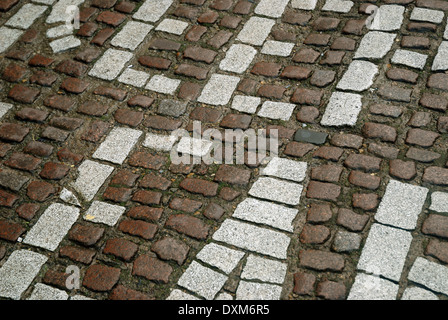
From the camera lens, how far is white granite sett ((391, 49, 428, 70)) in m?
3.78

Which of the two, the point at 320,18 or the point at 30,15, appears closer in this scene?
the point at 320,18

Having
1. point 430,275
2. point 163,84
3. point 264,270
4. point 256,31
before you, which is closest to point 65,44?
point 163,84

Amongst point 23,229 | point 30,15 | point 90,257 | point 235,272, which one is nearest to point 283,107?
point 235,272

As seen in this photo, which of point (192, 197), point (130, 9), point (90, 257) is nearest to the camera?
point (90, 257)

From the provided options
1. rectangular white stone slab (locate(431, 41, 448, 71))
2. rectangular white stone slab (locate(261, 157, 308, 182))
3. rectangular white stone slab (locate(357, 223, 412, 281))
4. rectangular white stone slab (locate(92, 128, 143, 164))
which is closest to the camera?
rectangular white stone slab (locate(357, 223, 412, 281))

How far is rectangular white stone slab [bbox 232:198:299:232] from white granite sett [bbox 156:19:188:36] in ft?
6.18

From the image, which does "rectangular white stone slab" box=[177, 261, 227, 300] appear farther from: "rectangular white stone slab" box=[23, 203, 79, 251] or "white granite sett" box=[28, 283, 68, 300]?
"rectangular white stone slab" box=[23, 203, 79, 251]

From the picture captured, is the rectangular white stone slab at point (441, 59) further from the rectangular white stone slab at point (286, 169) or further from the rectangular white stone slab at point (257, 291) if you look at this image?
the rectangular white stone slab at point (257, 291)

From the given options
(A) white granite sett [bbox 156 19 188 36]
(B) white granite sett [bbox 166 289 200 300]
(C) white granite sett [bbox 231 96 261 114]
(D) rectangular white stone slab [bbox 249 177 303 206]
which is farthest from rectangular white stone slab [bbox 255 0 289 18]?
(B) white granite sett [bbox 166 289 200 300]

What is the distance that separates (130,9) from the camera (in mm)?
4598

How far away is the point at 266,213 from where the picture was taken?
10.1 feet

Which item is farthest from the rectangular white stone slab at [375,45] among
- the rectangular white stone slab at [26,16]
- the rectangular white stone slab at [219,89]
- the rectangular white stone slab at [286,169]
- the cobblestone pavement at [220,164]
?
the rectangular white stone slab at [26,16]
